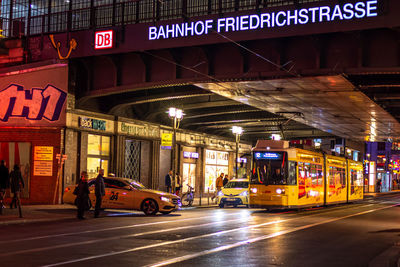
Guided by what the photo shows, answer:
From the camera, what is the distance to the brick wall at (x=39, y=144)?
26547mm

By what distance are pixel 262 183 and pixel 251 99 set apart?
6.89m

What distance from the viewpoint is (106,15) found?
28.4 meters

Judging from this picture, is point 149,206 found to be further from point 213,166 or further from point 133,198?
point 213,166

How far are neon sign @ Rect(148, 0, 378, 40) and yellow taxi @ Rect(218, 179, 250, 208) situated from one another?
30.7 feet

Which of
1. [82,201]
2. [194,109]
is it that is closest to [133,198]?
[82,201]

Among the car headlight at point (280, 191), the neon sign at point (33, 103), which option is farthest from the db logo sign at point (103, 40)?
the car headlight at point (280, 191)

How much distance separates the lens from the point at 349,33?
21641 millimetres

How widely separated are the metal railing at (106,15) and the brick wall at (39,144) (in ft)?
17.2

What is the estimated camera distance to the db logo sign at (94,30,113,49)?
85.0ft

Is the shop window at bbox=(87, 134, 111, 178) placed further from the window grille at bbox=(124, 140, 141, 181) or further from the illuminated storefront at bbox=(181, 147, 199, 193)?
the illuminated storefront at bbox=(181, 147, 199, 193)

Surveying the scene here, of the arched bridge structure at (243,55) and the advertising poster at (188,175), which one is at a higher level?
the arched bridge structure at (243,55)

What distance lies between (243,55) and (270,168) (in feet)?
16.8

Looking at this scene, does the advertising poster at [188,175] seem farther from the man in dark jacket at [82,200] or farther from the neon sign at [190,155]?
the man in dark jacket at [82,200]

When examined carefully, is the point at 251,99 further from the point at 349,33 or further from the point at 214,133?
the point at 214,133
